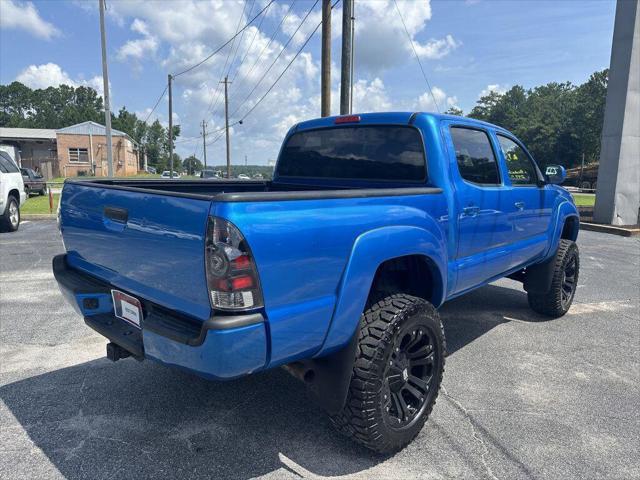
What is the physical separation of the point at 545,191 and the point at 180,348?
12.8 ft

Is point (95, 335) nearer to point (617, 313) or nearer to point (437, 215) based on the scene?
point (437, 215)

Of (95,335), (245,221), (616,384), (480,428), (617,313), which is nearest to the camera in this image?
(245,221)

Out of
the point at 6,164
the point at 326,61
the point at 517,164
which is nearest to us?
the point at 517,164

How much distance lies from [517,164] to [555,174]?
0.58 meters

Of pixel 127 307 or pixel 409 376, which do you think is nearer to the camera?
pixel 127 307

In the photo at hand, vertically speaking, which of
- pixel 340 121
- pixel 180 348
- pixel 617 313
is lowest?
pixel 617 313

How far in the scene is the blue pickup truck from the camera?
198 cm

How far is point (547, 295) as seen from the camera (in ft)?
16.6

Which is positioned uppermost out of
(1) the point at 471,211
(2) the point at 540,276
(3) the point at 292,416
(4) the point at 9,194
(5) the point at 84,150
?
(5) the point at 84,150

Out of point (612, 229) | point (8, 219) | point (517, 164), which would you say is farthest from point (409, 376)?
point (612, 229)

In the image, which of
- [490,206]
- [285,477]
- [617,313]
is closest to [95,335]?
[285,477]

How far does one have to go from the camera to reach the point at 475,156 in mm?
3656

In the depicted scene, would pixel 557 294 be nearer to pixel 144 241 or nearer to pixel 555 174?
pixel 555 174

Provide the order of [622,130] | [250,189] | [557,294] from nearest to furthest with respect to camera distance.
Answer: [250,189] → [557,294] → [622,130]
